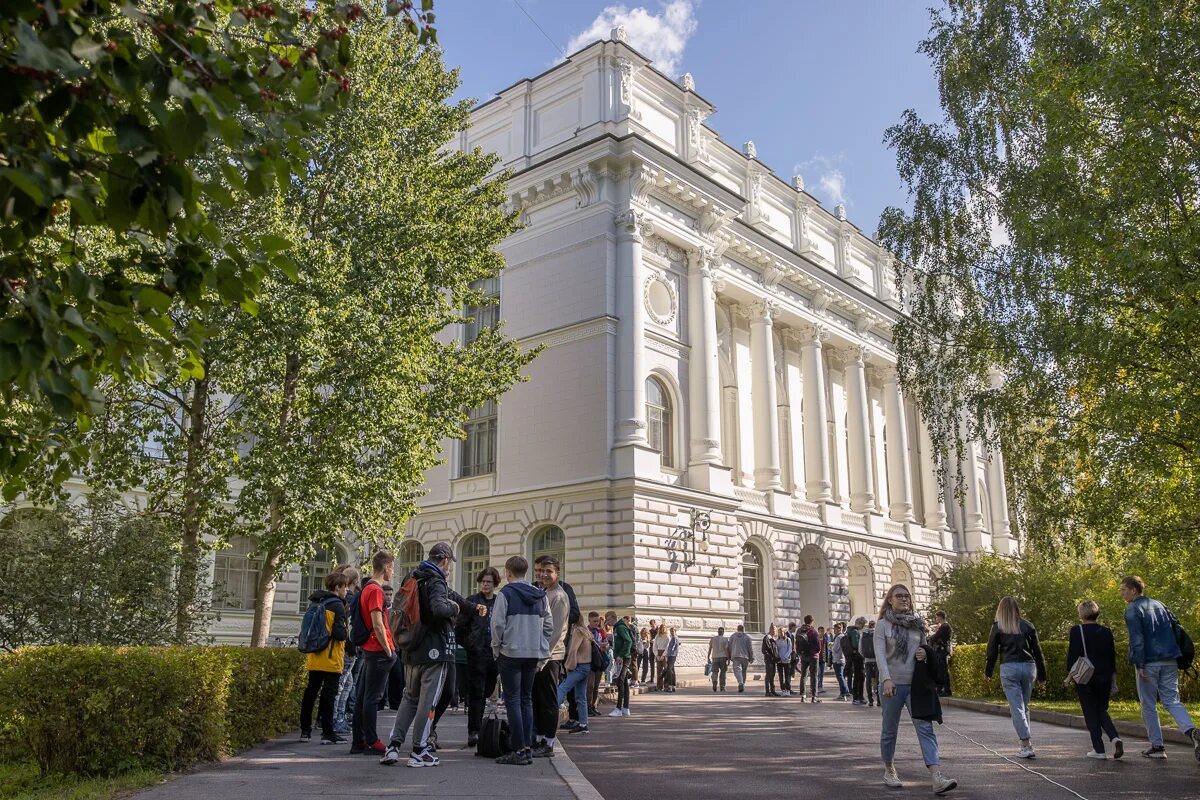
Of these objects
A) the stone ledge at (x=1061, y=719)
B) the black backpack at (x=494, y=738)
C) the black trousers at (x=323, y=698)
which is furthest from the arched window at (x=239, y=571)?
the black backpack at (x=494, y=738)

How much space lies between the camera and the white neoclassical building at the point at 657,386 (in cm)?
3023

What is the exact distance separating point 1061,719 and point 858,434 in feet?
91.0

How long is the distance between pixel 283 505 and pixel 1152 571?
18.2 m

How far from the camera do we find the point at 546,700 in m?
9.84

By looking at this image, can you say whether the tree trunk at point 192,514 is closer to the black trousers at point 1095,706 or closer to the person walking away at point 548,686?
the person walking away at point 548,686

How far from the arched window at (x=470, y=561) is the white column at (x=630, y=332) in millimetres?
7500

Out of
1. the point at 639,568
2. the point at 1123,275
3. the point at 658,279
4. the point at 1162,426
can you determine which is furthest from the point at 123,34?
the point at 658,279

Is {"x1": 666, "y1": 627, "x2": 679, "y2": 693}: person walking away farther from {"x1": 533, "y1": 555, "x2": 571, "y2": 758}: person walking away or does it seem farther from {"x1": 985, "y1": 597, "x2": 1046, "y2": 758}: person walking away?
{"x1": 533, "y1": 555, "x2": 571, "y2": 758}: person walking away

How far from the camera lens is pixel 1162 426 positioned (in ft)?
→ 49.8

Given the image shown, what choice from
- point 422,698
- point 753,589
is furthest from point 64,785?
point 753,589

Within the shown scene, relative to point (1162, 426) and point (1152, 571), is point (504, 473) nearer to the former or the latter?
point (1152, 571)

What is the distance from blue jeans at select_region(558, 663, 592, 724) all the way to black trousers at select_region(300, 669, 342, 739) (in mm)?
3009

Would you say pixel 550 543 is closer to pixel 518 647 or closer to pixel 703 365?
pixel 703 365

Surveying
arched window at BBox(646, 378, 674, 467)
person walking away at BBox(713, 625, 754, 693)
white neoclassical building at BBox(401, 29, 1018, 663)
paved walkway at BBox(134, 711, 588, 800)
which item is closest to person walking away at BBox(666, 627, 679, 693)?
person walking away at BBox(713, 625, 754, 693)
